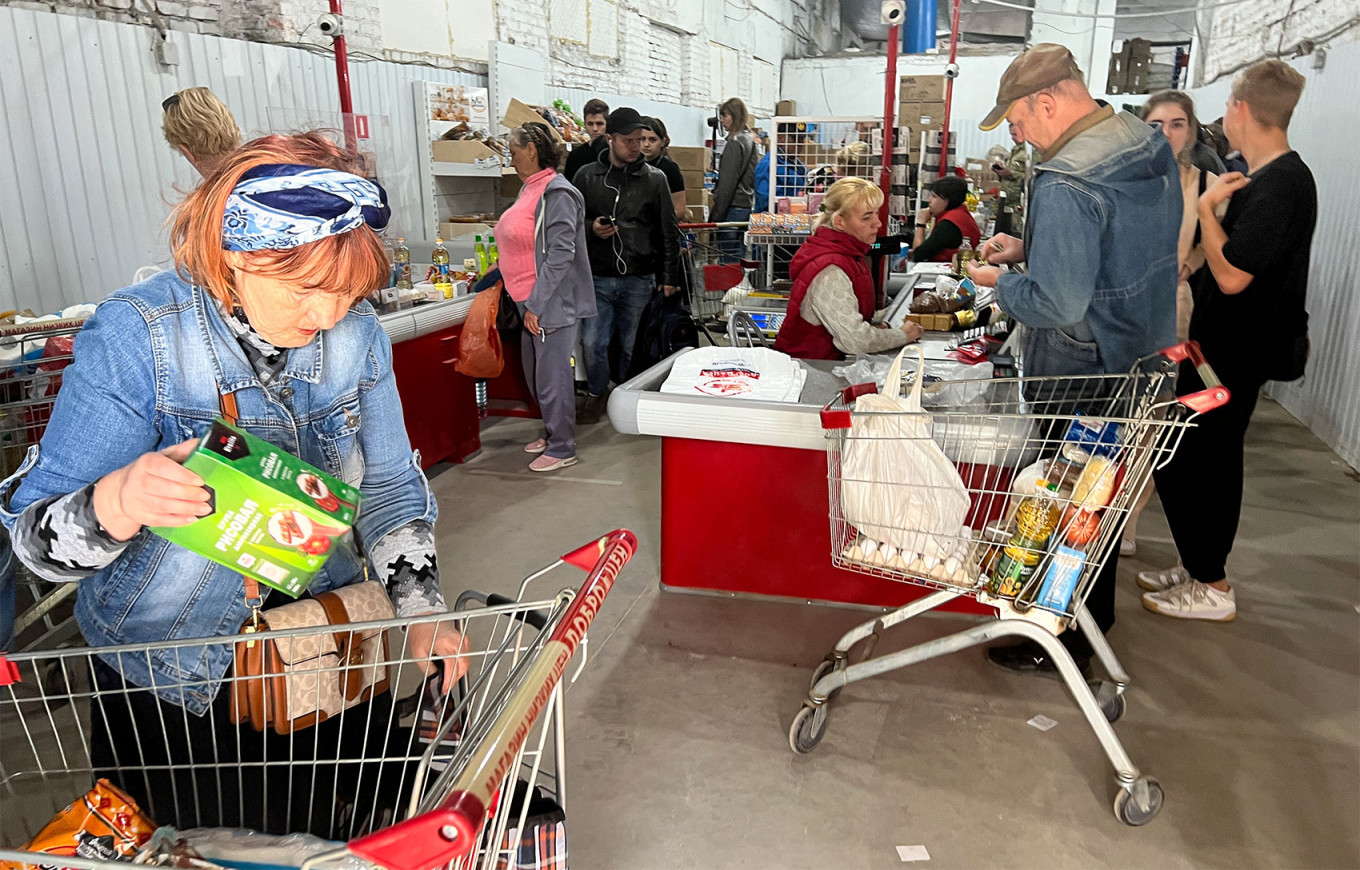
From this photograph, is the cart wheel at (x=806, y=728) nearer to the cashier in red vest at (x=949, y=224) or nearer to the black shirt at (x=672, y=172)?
the cashier in red vest at (x=949, y=224)

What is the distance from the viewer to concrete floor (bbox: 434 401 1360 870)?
7.34ft

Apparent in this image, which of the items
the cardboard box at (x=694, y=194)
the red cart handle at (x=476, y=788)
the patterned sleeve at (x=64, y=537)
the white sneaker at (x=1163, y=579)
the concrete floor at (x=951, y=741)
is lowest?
the concrete floor at (x=951, y=741)

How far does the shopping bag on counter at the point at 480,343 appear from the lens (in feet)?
15.4

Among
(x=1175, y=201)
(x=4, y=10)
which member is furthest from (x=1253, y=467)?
(x=4, y=10)

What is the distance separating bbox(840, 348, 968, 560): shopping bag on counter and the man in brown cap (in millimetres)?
509

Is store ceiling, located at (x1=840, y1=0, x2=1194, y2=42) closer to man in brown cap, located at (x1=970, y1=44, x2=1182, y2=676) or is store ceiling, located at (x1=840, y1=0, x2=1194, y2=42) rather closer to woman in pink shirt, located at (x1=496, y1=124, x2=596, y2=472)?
woman in pink shirt, located at (x1=496, y1=124, x2=596, y2=472)

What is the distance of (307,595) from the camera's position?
151 cm

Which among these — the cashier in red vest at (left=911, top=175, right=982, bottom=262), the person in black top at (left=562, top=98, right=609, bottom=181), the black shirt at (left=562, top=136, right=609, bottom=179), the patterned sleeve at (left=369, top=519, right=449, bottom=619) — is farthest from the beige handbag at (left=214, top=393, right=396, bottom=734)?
the black shirt at (left=562, top=136, right=609, bottom=179)

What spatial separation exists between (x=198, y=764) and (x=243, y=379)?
0.57m

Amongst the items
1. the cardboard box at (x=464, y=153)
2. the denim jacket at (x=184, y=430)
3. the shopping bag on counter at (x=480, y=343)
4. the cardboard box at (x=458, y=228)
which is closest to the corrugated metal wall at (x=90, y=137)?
the shopping bag on counter at (x=480, y=343)

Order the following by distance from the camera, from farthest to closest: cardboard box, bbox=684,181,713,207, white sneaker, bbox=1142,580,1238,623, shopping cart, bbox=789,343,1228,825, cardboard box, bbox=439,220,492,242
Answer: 1. cardboard box, bbox=684,181,713,207
2. cardboard box, bbox=439,220,492,242
3. white sneaker, bbox=1142,580,1238,623
4. shopping cart, bbox=789,343,1228,825

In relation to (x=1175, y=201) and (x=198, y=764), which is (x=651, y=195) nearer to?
(x=1175, y=201)

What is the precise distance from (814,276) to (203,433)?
2.73 m

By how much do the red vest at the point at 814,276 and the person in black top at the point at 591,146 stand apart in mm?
2405
